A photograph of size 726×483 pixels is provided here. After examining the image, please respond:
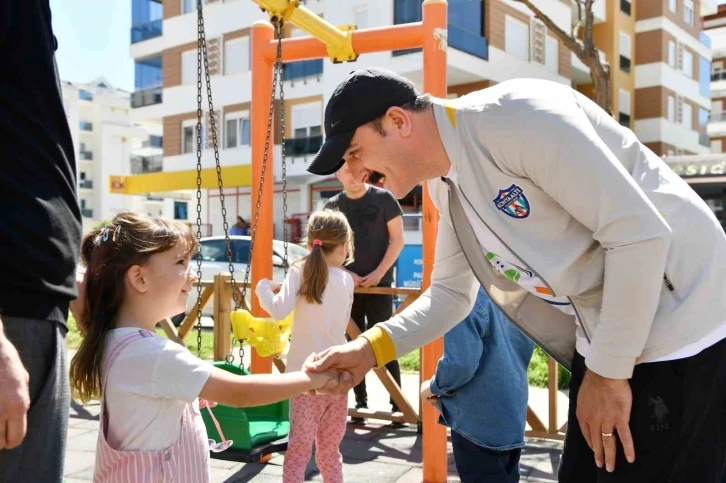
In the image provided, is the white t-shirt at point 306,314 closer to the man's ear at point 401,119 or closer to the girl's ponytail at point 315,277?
the girl's ponytail at point 315,277

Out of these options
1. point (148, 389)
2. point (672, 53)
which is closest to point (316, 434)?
point (148, 389)

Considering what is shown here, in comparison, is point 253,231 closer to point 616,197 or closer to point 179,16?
point 616,197

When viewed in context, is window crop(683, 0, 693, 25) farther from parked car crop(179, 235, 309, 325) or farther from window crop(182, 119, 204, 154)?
parked car crop(179, 235, 309, 325)

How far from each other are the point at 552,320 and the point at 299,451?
183 centimetres

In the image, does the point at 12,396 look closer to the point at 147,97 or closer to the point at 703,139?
the point at 147,97

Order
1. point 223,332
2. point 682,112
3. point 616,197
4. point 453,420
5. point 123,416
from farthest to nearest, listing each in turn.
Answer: point 682,112 → point 223,332 → point 453,420 → point 123,416 → point 616,197

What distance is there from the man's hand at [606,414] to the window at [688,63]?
123 ft

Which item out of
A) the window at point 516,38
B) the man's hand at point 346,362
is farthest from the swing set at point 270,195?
the window at point 516,38

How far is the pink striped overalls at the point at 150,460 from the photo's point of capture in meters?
2.04

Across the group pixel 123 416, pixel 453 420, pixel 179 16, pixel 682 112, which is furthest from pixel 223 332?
pixel 682 112

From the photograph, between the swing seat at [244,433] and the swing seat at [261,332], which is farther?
the swing seat at [261,332]

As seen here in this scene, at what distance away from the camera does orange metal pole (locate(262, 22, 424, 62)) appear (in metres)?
4.01

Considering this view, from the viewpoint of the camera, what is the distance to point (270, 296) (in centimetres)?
379

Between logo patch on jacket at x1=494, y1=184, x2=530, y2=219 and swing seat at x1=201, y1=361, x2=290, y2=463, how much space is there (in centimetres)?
171
